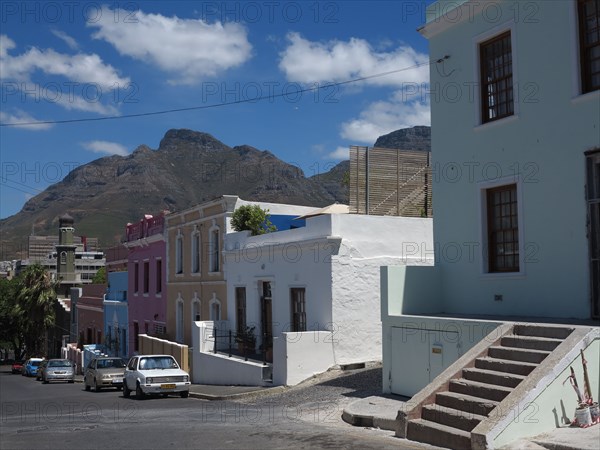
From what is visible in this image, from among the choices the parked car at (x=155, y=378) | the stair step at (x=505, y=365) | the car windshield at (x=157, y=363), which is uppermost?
the stair step at (x=505, y=365)

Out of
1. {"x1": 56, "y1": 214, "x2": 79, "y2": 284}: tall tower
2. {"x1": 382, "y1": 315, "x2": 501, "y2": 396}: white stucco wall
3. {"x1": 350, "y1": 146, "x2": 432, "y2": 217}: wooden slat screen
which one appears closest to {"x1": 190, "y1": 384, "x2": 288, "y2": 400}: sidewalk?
{"x1": 382, "y1": 315, "x2": 501, "y2": 396}: white stucco wall

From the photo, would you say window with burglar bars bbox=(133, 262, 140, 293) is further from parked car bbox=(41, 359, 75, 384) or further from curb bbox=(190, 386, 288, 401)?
curb bbox=(190, 386, 288, 401)

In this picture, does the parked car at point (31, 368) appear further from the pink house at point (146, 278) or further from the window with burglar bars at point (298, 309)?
the window with burglar bars at point (298, 309)

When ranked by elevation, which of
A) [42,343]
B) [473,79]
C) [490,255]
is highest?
[473,79]

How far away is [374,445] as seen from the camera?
1007 centimetres

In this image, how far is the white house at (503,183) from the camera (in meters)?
12.9

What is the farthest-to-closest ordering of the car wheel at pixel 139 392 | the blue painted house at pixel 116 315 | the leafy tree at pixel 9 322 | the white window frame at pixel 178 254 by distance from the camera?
the leafy tree at pixel 9 322 → the blue painted house at pixel 116 315 → the white window frame at pixel 178 254 → the car wheel at pixel 139 392

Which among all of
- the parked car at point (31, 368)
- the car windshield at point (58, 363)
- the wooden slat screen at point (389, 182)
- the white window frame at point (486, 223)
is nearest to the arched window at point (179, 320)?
the car windshield at point (58, 363)

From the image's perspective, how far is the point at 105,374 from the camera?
Result: 2614 cm

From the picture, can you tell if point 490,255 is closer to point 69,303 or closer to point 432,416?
point 432,416

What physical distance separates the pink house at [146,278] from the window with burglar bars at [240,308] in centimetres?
939

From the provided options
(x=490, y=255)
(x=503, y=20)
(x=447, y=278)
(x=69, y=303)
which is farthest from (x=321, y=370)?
(x=69, y=303)

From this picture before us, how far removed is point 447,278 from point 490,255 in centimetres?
140

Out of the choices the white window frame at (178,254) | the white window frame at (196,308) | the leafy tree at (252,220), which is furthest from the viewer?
the white window frame at (178,254)
